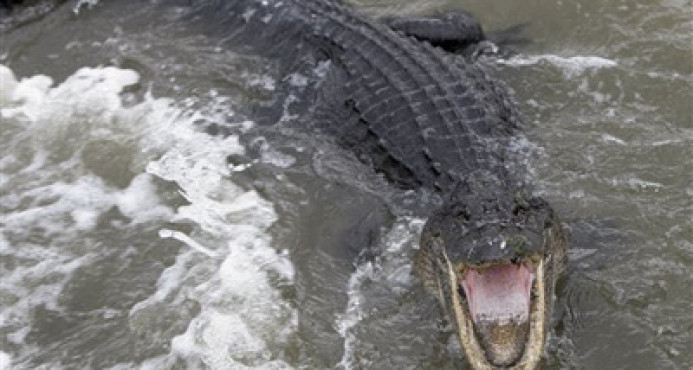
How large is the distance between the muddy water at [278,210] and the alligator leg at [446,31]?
0.40m

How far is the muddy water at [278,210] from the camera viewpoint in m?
4.12

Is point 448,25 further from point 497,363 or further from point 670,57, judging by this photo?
point 497,363

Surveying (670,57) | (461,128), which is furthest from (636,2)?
→ (461,128)

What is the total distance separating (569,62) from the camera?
609cm

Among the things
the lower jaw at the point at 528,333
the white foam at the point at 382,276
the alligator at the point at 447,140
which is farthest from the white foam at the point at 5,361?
the lower jaw at the point at 528,333

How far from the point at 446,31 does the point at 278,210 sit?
220cm

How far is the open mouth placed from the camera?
11.2ft

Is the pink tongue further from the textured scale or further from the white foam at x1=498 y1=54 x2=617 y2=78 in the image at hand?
the white foam at x1=498 y1=54 x2=617 y2=78

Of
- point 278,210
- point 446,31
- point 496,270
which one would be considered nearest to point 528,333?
point 496,270

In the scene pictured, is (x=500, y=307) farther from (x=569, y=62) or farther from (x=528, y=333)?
(x=569, y=62)

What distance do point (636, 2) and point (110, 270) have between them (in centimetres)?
450

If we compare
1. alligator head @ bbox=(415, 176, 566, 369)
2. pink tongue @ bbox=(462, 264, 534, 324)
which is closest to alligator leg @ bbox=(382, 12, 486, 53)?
alligator head @ bbox=(415, 176, 566, 369)

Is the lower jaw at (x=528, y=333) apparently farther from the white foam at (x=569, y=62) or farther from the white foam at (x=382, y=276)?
the white foam at (x=569, y=62)

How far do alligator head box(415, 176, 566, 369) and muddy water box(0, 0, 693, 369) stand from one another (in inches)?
16.7
